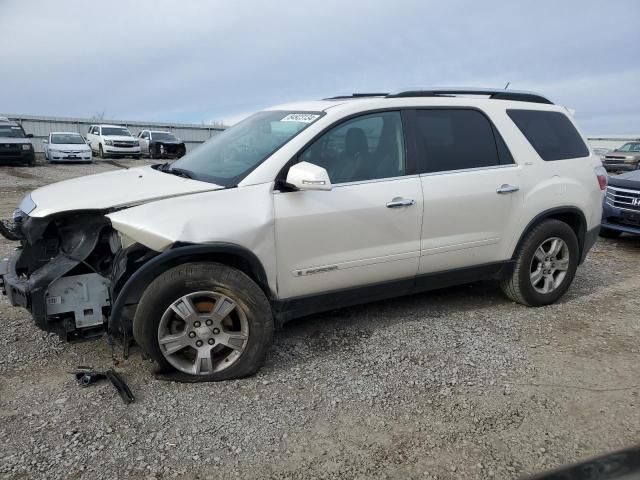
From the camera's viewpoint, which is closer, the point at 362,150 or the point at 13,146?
the point at 362,150

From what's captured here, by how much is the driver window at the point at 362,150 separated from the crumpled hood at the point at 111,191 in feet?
2.56

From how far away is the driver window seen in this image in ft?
11.6

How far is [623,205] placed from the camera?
742cm

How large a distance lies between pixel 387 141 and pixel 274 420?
213 centimetres

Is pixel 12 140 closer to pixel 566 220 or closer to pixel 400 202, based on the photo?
pixel 400 202

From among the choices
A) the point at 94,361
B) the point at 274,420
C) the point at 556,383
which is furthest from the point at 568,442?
the point at 94,361

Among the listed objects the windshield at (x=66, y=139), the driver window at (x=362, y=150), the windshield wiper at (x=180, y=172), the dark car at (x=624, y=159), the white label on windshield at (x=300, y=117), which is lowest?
the dark car at (x=624, y=159)

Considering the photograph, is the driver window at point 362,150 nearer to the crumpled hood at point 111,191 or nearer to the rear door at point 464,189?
the rear door at point 464,189

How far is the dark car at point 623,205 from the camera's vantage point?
23.7 ft

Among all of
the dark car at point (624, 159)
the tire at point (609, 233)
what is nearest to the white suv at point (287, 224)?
the tire at point (609, 233)

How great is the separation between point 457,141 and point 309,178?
155cm

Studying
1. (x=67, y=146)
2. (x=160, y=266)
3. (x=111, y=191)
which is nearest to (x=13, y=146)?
(x=67, y=146)

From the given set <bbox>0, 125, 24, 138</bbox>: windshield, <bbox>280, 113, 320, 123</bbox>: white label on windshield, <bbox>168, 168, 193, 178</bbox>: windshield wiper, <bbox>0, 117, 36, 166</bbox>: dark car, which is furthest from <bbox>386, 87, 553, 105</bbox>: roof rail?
<bbox>0, 125, 24, 138</bbox>: windshield

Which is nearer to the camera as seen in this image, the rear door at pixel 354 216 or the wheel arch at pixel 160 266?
the wheel arch at pixel 160 266
